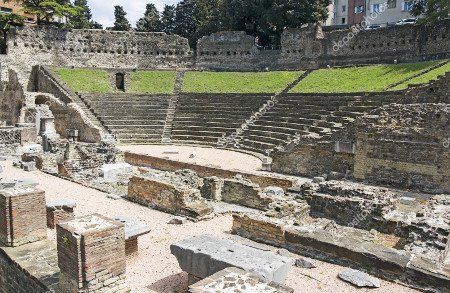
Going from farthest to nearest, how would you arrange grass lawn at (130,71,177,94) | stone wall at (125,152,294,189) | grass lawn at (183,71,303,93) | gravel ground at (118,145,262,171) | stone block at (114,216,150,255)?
grass lawn at (130,71,177,94) < grass lawn at (183,71,303,93) < gravel ground at (118,145,262,171) < stone wall at (125,152,294,189) < stone block at (114,216,150,255)

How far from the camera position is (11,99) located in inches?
1320

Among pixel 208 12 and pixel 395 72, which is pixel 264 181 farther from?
pixel 208 12

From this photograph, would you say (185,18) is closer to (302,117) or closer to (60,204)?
(302,117)

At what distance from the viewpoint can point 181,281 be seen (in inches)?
300

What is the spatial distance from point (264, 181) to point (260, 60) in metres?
27.7

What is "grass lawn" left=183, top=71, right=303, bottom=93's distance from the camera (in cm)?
3391

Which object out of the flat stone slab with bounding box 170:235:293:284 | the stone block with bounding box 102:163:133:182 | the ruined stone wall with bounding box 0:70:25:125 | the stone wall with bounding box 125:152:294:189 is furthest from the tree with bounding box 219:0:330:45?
the flat stone slab with bounding box 170:235:293:284

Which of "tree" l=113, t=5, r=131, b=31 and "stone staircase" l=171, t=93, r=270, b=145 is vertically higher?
"tree" l=113, t=5, r=131, b=31

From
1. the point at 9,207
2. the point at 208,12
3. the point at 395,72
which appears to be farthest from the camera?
the point at 208,12

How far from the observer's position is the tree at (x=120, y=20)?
5742cm

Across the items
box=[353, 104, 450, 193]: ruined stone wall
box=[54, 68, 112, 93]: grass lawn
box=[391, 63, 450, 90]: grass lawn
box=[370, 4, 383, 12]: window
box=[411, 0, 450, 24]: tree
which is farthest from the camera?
box=[370, 4, 383, 12]: window

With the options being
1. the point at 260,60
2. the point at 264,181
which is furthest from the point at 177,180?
the point at 260,60

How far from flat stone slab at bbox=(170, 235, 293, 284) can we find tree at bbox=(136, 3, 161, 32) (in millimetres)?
55013

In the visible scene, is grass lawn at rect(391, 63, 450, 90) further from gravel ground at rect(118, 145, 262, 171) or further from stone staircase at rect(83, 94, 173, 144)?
stone staircase at rect(83, 94, 173, 144)
